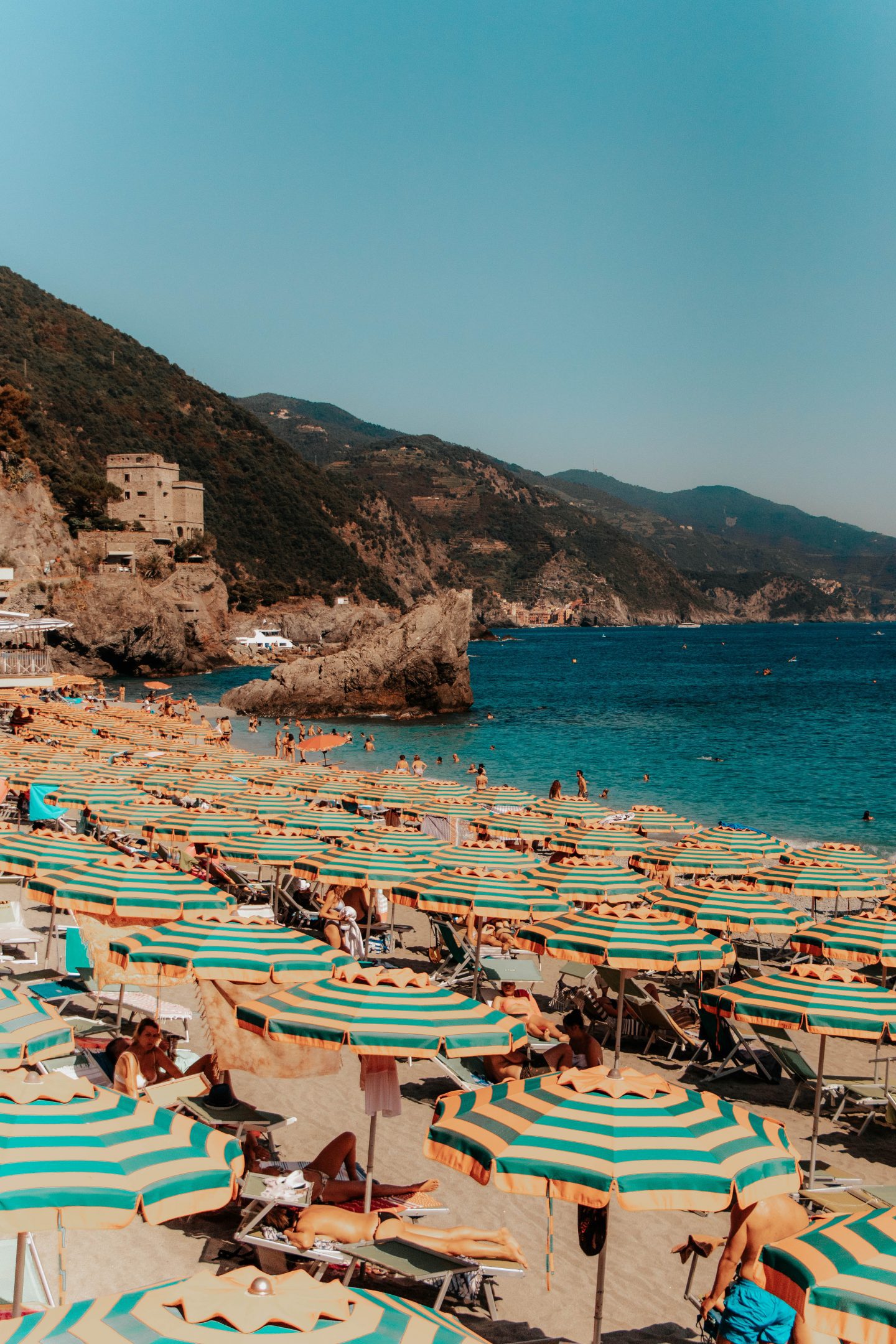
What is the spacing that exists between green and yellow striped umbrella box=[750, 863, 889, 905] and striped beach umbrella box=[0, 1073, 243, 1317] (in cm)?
1065

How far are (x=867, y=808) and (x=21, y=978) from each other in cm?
2719

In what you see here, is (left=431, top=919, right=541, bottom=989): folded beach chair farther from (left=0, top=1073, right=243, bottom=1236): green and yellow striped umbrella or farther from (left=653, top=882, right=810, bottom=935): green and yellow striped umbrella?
(left=0, top=1073, right=243, bottom=1236): green and yellow striped umbrella

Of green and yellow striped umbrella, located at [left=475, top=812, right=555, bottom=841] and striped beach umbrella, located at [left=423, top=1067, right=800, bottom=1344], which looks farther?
green and yellow striped umbrella, located at [left=475, top=812, right=555, bottom=841]

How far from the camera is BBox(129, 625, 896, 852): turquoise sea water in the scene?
3253 centimetres

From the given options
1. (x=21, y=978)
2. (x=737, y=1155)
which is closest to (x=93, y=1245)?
(x=737, y=1155)

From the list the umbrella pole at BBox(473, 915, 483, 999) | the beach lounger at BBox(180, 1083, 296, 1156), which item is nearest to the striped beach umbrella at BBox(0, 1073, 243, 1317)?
the beach lounger at BBox(180, 1083, 296, 1156)

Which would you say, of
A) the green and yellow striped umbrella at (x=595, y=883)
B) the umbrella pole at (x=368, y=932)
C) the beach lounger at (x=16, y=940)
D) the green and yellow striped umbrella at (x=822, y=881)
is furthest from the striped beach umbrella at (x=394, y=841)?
the green and yellow striped umbrella at (x=822, y=881)

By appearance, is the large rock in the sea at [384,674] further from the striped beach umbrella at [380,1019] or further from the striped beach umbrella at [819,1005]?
the striped beach umbrella at [380,1019]

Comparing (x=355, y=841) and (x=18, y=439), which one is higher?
(x=18, y=439)

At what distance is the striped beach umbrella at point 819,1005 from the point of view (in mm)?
6891

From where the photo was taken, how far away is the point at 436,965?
507 inches

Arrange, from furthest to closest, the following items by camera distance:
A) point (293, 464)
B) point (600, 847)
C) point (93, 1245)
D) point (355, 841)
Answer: point (293, 464) → point (600, 847) → point (355, 841) → point (93, 1245)

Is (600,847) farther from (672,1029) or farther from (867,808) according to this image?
(867,808)

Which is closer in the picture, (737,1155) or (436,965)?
(737,1155)
